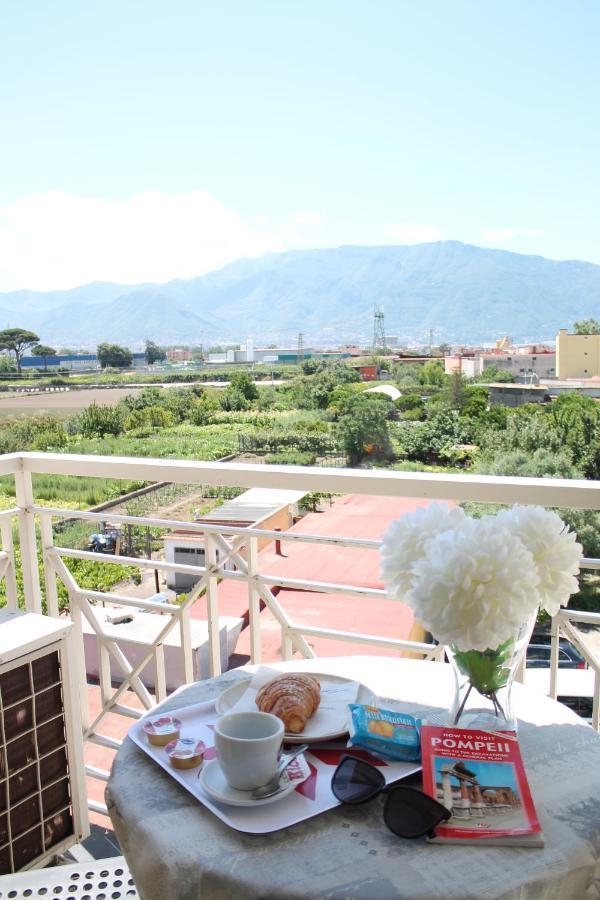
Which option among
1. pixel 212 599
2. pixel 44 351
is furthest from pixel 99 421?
pixel 212 599

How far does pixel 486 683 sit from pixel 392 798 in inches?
6.1

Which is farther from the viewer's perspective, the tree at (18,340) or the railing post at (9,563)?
the tree at (18,340)

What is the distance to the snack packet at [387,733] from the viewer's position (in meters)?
0.72

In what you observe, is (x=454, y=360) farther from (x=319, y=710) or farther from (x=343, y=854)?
(x=343, y=854)

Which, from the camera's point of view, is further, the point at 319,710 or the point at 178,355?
the point at 178,355

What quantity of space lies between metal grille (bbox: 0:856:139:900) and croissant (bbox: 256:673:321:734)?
1.94 ft

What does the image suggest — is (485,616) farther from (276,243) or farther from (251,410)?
(276,243)

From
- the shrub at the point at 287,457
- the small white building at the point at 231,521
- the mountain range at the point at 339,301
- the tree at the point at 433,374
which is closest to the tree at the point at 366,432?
the shrub at the point at 287,457

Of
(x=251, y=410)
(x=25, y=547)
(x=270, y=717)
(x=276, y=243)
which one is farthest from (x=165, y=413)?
(x=276, y=243)

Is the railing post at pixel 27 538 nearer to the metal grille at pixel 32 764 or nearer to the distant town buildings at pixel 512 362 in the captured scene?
the metal grille at pixel 32 764

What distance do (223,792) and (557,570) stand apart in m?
0.40

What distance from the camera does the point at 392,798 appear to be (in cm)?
64

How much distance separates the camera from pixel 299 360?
9.26 m

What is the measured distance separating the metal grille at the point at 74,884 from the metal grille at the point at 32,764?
8.4 inches
